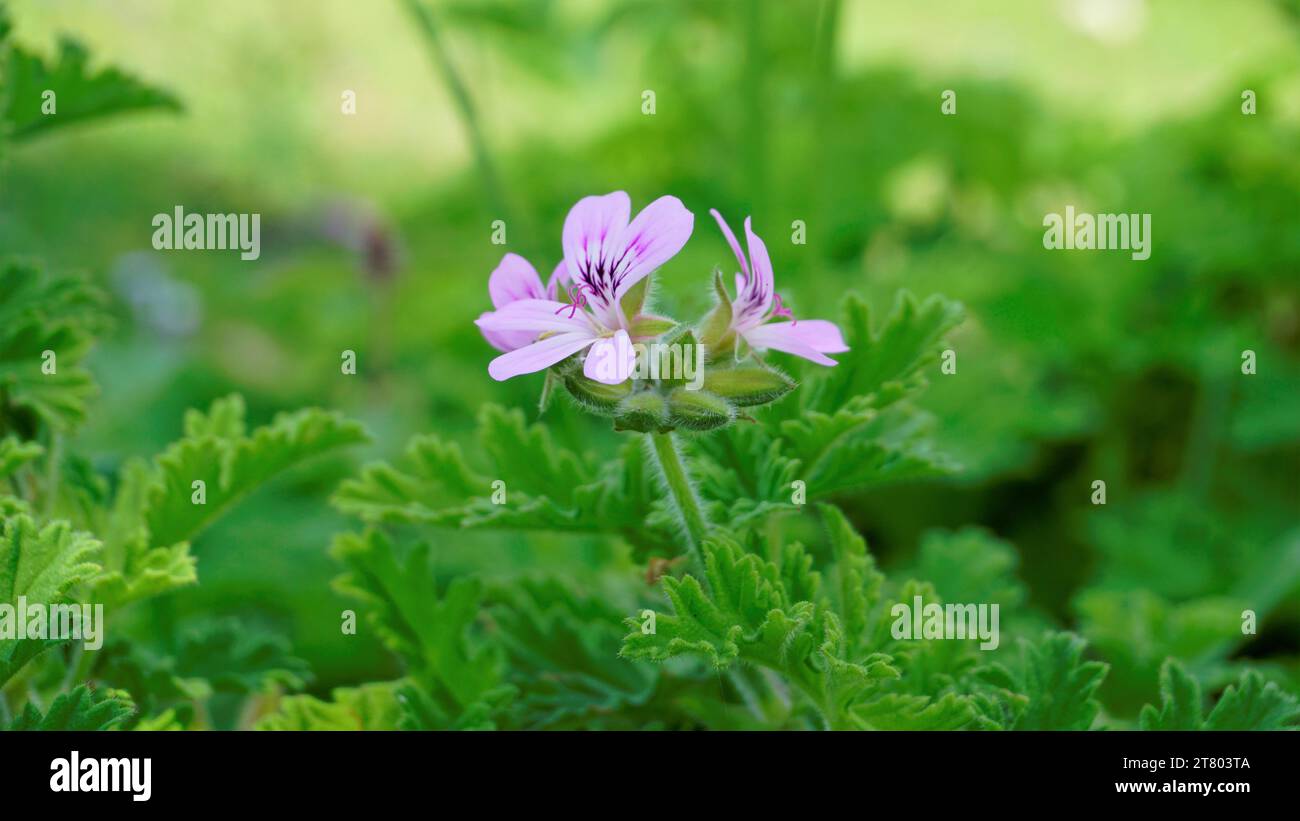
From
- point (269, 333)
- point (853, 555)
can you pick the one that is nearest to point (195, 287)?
point (269, 333)

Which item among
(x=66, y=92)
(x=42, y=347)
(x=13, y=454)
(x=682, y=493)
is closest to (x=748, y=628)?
(x=682, y=493)

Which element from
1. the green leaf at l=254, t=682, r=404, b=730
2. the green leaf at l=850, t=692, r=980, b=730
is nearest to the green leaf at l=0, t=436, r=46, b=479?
the green leaf at l=254, t=682, r=404, b=730

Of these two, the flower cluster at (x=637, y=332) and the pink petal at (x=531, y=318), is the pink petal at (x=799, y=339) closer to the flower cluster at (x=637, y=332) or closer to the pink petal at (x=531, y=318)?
the flower cluster at (x=637, y=332)

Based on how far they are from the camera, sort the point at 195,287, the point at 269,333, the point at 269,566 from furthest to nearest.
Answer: the point at 195,287
the point at 269,333
the point at 269,566

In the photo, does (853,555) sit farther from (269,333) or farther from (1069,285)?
(269,333)

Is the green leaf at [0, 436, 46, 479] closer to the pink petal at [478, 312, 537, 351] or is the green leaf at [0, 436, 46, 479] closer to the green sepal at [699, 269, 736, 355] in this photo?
the pink petal at [478, 312, 537, 351]

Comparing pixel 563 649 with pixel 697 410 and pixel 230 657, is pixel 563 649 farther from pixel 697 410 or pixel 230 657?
pixel 697 410

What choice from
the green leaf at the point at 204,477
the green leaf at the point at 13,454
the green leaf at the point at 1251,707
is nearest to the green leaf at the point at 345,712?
the green leaf at the point at 204,477
